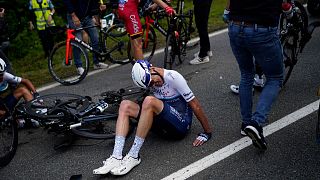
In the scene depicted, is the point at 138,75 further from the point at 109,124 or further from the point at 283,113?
the point at 283,113

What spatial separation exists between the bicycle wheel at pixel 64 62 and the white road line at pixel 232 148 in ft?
11.0

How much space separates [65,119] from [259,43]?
7.00 ft

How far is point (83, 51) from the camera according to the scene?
6531 mm

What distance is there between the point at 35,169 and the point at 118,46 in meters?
3.37

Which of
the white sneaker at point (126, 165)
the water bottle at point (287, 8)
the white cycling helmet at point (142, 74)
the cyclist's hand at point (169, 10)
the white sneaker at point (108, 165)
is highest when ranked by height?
the water bottle at point (287, 8)

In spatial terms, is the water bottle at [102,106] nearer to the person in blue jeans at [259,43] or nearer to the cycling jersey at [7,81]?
the cycling jersey at [7,81]

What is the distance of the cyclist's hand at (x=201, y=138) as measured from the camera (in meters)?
4.11

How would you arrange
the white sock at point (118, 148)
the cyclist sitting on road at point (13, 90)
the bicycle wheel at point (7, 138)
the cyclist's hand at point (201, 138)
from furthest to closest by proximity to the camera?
the cyclist sitting on road at point (13, 90), the bicycle wheel at point (7, 138), the cyclist's hand at point (201, 138), the white sock at point (118, 148)

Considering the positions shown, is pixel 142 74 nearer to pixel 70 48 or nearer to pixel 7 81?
pixel 7 81

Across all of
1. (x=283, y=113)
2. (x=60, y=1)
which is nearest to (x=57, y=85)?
(x=283, y=113)

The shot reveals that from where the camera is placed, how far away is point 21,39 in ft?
33.8

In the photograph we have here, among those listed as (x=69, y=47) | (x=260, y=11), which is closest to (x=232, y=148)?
(x=260, y=11)

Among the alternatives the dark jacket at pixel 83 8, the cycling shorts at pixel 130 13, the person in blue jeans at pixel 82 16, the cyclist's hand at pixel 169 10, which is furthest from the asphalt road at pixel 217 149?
the dark jacket at pixel 83 8

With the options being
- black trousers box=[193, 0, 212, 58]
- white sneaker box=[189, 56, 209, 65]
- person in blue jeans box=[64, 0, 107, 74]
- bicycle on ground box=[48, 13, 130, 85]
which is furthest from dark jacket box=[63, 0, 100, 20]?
white sneaker box=[189, 56, 209, 65]
